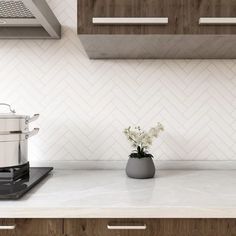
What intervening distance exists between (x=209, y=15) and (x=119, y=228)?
3.04 ft

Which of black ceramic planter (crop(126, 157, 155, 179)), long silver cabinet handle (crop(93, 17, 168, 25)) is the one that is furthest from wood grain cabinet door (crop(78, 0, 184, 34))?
black ceramic planter (crop(126, 157, 155, 179))

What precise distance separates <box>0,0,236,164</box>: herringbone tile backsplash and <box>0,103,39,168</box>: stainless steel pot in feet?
1.07

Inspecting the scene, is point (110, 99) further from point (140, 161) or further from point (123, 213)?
point (123, 213)

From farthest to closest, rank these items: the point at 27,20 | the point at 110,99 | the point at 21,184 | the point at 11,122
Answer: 1. the point at 110,99
2. the point at 27,20
3. the point at 11,122
4. the point at 21,184

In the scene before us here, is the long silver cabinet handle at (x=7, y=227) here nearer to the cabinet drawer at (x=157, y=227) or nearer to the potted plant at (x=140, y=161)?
the cabinet drawer at (x=157, y=227)

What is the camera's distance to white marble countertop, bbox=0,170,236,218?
0.97 metres

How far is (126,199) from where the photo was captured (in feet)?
3.42

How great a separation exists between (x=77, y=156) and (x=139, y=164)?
447 millimetres

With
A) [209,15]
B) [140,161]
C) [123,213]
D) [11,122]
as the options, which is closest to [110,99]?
[140,161]

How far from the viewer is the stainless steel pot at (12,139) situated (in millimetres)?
1265

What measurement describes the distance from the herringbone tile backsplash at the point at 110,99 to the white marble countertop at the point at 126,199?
1.04 feet

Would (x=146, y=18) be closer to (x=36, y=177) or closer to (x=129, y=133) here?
(x=129, y=133)

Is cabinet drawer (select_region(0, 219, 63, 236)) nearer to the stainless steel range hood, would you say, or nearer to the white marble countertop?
the white marble countertop

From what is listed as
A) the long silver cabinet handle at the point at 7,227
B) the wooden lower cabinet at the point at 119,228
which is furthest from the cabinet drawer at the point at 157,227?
the long silver cabinet handle at the point at 7,227
